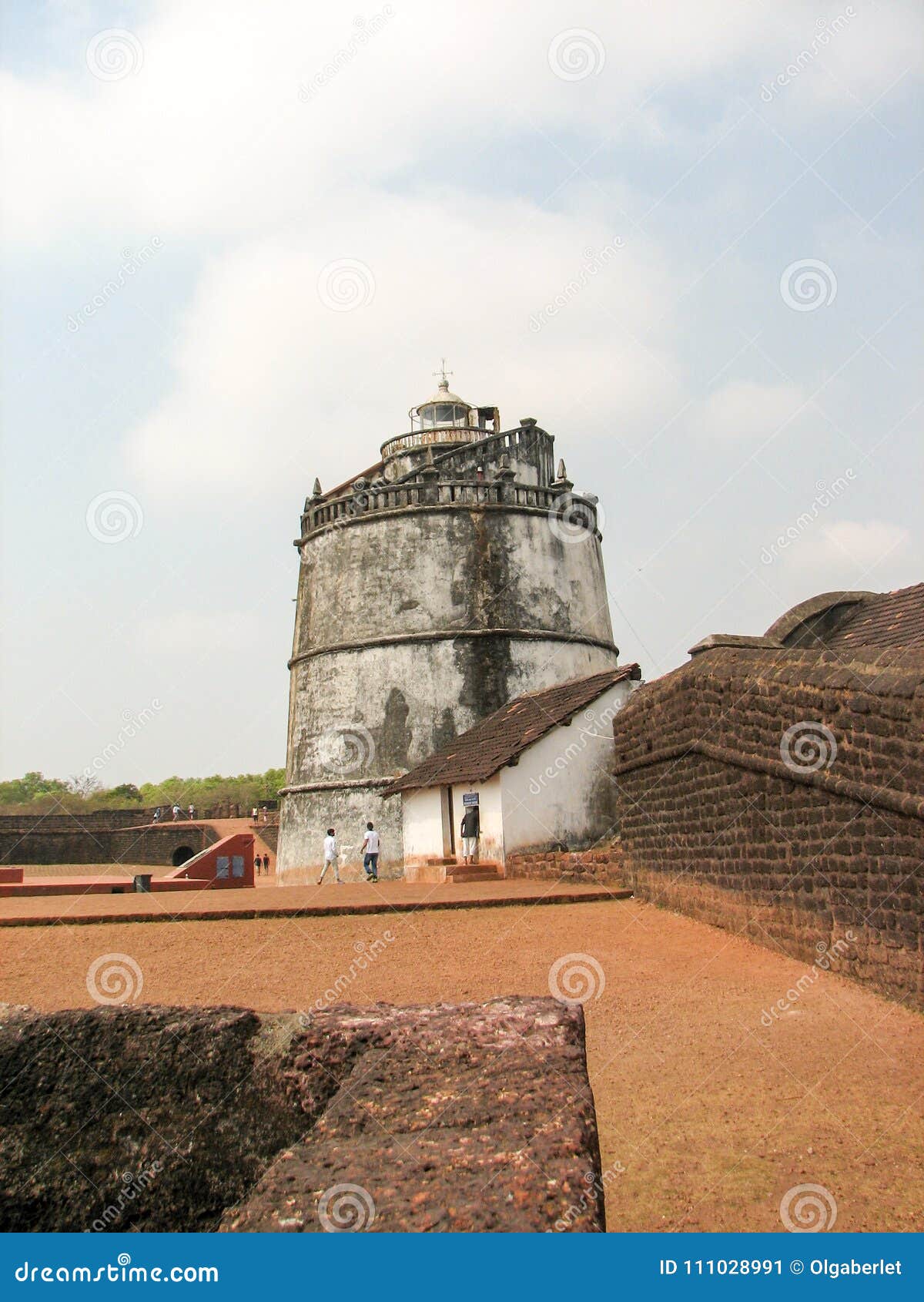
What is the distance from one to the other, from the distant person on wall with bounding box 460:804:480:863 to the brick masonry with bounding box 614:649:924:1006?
202 inches

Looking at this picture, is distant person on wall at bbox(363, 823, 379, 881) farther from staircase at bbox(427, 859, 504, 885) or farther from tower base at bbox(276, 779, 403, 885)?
staircase at bbox(427, 859, 504, 885)

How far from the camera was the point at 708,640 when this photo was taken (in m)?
11.6

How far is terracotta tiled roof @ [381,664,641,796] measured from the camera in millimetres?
15867

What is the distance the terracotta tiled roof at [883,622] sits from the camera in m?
12.1

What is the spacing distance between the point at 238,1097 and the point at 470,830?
44.1 ft

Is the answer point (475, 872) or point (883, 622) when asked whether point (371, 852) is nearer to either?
point (475, 872)

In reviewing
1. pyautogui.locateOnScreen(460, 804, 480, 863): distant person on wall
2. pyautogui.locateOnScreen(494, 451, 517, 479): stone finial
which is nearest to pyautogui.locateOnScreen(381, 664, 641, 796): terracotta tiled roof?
pyautogui.locateOnScreen(460, 804, 480, 863): distant person on wall

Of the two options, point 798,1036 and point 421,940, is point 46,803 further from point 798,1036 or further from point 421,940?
point 798,1036

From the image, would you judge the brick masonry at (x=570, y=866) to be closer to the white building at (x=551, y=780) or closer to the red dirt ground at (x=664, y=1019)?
the white building at (x=551, y=780)

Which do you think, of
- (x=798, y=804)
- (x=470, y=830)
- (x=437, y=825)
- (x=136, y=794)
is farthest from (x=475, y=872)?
(x=136, y=794)

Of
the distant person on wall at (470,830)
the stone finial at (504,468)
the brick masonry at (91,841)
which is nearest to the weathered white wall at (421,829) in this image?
the distant person on wall at (470,830)

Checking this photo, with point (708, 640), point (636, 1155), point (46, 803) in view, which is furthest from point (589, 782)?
point (46, 803)

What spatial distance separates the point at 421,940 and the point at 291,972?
160cm

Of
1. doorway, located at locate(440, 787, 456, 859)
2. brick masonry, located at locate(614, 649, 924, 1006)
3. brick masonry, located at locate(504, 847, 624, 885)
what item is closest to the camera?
brick masonry, located at locate(614, 649, 924, 1006)
